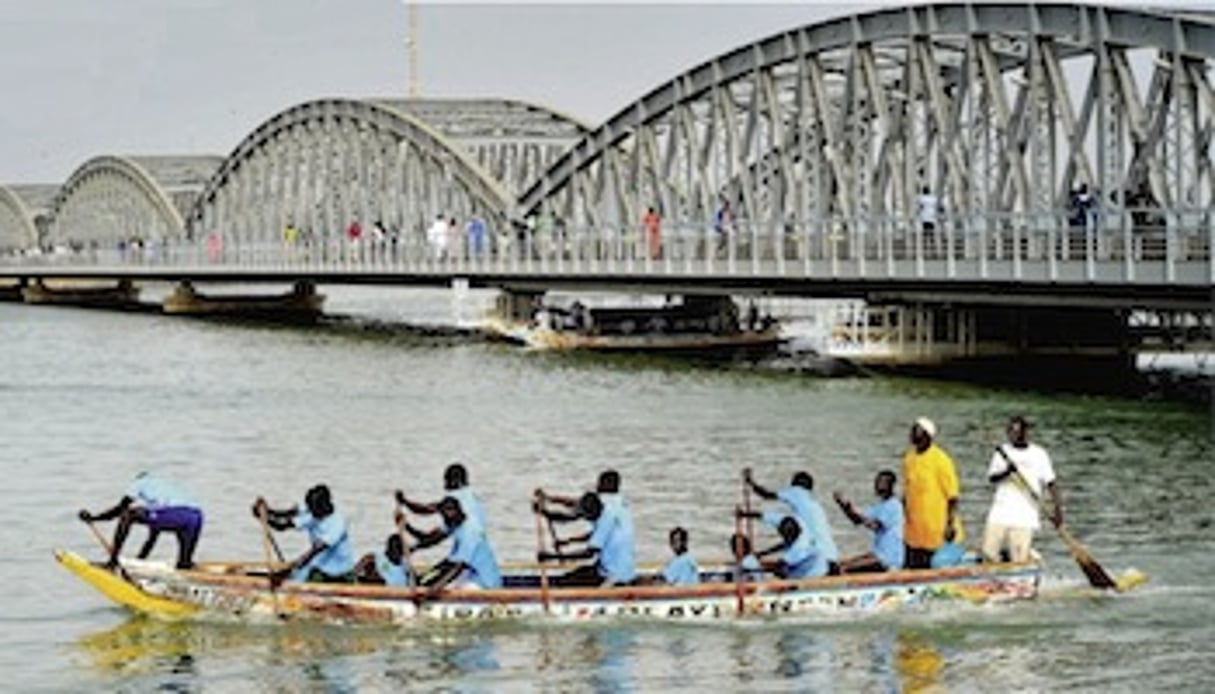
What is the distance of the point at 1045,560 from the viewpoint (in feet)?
123

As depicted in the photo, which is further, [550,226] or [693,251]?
[550,226]

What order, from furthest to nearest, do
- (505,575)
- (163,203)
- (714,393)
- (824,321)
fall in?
(163,203), (824,321), (714,393), (505,575)

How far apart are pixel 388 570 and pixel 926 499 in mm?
6898

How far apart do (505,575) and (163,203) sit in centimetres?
16550

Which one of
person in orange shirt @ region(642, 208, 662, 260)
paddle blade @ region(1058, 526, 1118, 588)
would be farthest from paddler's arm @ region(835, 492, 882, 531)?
person in orange shirt @ region(642, 208, 662, 260)

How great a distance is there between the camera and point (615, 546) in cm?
3247

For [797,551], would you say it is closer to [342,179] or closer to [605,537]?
[605,537]

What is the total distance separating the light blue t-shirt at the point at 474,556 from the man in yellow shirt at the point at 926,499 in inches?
208

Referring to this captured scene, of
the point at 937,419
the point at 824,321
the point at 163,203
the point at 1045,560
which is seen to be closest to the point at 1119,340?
the point at 824,321

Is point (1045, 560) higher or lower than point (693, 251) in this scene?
lower

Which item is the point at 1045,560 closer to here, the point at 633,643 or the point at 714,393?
the point at 633,643

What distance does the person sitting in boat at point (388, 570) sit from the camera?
32.7m

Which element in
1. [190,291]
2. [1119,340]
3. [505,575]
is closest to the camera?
[505,575]

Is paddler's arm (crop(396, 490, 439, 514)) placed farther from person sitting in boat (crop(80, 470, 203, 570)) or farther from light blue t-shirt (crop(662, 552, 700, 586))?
light blue t-shirt (crop(662, 552, 700, 586))
